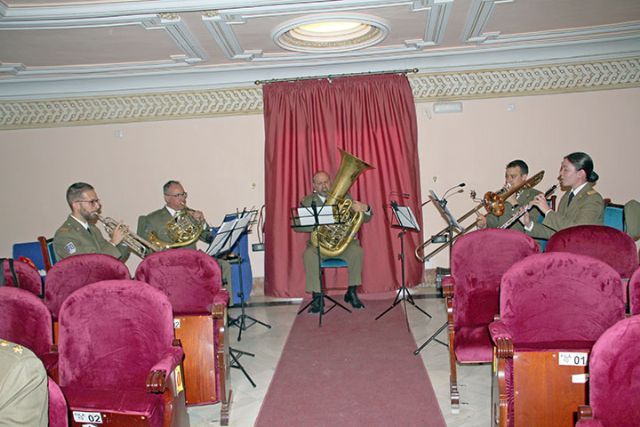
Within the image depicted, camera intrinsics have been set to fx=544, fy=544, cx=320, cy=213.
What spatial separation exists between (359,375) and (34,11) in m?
3.56

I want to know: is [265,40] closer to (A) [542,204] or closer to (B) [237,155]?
(B) [237,155]

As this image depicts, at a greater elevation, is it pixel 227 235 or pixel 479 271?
pixel 227 235

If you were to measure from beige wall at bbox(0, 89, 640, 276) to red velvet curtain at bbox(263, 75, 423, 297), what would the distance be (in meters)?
0.29

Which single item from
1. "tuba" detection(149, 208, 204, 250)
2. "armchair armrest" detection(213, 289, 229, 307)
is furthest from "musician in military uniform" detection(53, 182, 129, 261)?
"armchair armrest" detection(213, 289, 229, 307)

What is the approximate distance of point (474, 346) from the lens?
327 cm

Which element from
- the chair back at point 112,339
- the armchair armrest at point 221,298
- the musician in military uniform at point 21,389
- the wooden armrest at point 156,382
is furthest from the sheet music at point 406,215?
the musician in military uniform at point 21,389

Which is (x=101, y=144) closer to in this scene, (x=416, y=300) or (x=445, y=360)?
(x=416, y=300)

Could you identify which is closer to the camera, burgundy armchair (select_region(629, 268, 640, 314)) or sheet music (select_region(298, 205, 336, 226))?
burgundy armchair (select_region(629, 268, 640, 314))

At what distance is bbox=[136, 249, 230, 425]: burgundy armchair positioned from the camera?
3.35 meters

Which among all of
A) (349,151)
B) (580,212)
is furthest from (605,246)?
(349,151)

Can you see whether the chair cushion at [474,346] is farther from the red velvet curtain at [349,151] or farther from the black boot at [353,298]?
the red velvet curtain at [349,151]

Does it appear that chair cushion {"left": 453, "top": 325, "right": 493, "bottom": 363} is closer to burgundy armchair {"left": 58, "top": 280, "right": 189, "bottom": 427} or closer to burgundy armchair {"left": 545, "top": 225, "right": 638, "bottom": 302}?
burgundy armchair {"left": 545, "top": 225, "right": 638, "bottom": 302}

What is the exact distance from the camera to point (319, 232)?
17.7 feet

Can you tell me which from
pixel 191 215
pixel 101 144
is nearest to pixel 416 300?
pixel 191 215
